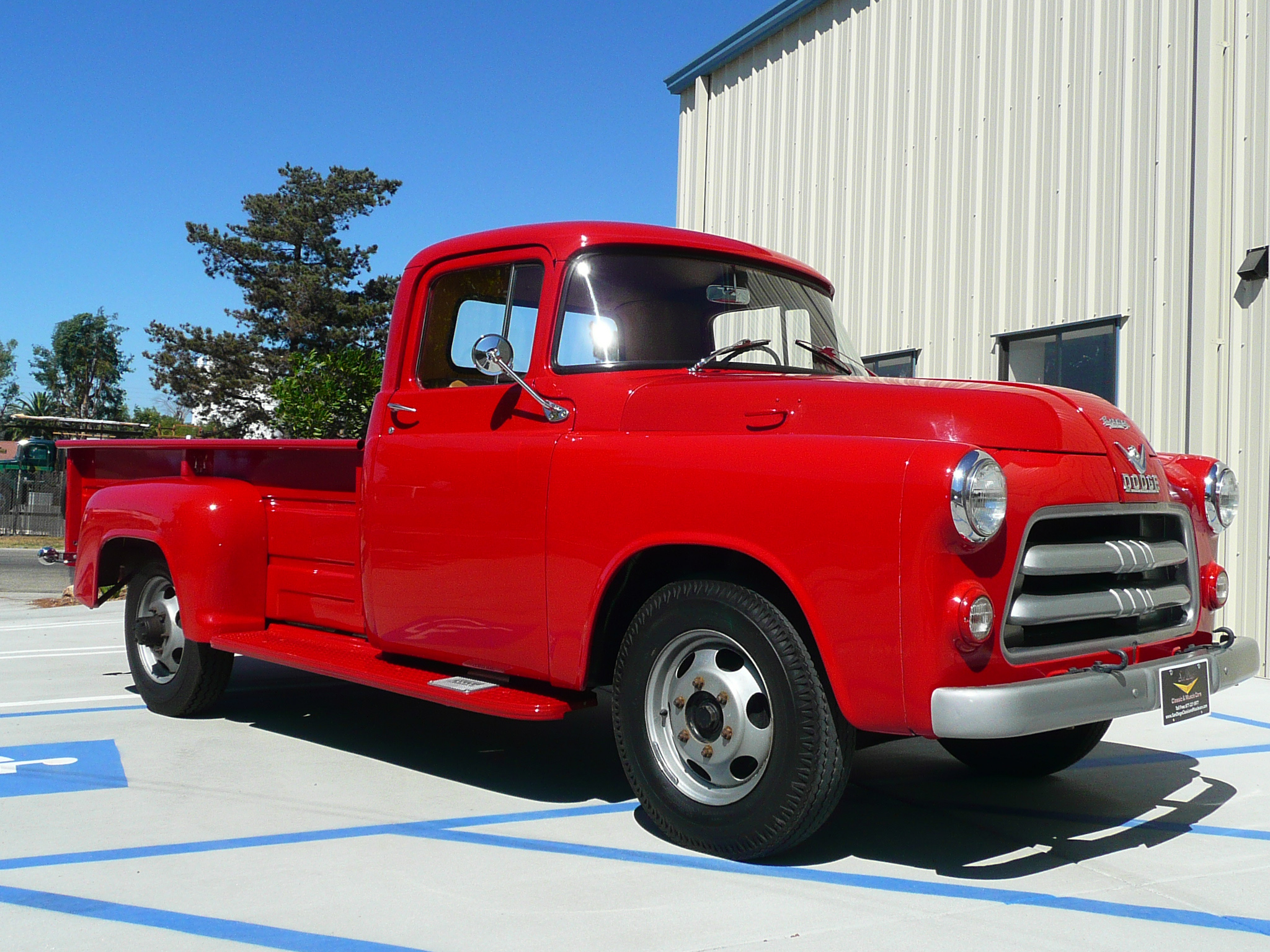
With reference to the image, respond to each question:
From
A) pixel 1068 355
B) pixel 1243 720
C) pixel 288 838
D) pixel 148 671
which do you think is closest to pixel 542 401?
pixel 288 838

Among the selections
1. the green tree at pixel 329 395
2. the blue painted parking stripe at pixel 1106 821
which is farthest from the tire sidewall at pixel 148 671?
the green tree at pixel 329 395

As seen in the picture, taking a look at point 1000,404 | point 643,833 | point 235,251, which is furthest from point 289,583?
point 235,251

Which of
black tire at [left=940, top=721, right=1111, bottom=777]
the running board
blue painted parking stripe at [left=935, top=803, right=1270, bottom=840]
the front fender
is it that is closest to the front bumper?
blue painted parking stripe at [left=935, top=803, right=1270, bottom=840]

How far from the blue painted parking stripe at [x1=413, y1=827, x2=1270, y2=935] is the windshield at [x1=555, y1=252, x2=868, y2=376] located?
1.73 m

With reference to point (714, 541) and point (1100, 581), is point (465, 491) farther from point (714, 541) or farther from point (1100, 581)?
point (1100, 581)

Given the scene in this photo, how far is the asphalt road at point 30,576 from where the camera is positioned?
15.4m

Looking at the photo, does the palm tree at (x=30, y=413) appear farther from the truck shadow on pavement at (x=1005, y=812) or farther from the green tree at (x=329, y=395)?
the truck shadow on pavement at (x=1005, y=812)

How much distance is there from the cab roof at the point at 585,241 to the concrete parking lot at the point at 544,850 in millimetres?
2177

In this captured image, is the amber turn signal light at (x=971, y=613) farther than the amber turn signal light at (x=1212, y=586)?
No

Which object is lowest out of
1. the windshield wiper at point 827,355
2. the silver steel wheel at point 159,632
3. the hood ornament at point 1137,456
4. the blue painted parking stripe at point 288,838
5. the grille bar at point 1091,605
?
the blue painted parking stripe at point 288,838

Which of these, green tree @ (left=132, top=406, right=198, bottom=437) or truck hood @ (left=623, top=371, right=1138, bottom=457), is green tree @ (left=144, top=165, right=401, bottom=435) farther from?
truck hood @ (left=623, top=371, right=1138, bottom=457)

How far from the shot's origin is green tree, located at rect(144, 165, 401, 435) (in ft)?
142

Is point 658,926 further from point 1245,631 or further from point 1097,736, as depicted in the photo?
point 1245,631

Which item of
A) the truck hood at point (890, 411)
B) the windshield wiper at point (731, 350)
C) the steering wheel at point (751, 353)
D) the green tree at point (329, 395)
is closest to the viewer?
the truck hood at point (890, 411)
